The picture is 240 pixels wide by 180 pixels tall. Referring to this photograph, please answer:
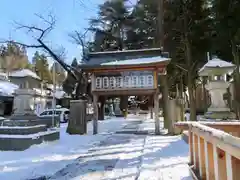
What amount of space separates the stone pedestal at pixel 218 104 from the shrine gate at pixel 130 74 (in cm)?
447

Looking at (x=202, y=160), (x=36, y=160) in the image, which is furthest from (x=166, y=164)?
(x=36, y=160)

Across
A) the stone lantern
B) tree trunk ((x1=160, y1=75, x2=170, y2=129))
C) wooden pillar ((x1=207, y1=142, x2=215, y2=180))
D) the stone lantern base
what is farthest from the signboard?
A: wooden pillar ((x1=207, y1=142, x2=215, y2=180))

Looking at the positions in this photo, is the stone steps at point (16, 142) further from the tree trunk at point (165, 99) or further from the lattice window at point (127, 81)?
the tree trunk at point (165, 99)

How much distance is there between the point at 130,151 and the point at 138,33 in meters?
14.2

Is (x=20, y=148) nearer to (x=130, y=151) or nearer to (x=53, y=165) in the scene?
(x=53, y=165)

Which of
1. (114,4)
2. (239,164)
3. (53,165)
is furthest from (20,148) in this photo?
(114,4)

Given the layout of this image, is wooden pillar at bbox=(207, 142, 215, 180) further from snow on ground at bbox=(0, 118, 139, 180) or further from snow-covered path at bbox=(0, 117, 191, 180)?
snow on ground at bbox=(0, 118, 139, 180)

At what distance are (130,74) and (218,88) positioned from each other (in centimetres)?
565

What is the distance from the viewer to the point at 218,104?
759 centimetres

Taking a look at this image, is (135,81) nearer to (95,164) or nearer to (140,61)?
(140,61)

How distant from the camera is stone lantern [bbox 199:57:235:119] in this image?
287 inches

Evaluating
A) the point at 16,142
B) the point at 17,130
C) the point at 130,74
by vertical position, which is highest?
the point at 130,74

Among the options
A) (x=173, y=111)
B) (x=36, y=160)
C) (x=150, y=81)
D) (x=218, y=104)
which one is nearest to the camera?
(x=36, y=160)

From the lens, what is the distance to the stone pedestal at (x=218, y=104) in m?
7.22
